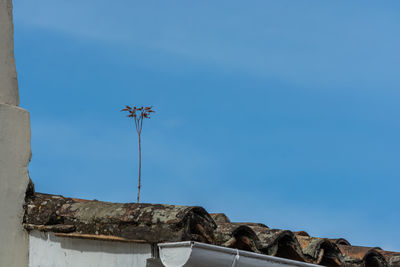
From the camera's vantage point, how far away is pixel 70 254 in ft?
15.6

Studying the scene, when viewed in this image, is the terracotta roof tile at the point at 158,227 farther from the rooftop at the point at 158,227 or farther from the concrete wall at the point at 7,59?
the concrete wall at the point at 7,59

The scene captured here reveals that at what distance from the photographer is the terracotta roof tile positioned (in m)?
4.30

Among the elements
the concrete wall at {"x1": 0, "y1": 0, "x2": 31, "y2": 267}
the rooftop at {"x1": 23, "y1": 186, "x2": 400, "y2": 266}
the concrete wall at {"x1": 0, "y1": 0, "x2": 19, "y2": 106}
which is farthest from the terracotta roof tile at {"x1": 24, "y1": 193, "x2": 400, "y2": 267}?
the concrete wall at {"x1": 0, "y1": 0, "x2": 19, "y2": 106}

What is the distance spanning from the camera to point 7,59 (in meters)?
5.22

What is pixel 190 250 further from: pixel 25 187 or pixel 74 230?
pixel 25 187

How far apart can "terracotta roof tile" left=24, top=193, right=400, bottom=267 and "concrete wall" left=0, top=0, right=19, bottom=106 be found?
0.83 meters

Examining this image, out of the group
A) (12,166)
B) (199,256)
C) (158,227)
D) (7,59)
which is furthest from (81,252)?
(7,59)

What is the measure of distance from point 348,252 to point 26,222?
328 cm

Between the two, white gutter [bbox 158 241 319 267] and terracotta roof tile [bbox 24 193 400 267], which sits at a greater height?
terracotta roof tile [bbox 24 193 400 267]

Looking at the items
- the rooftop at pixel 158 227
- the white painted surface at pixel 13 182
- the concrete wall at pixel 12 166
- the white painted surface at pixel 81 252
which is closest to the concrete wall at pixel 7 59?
the concrete wall at pixel 12 166

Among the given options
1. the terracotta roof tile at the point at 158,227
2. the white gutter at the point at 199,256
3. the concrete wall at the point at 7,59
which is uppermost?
the concrete wall at the point at 7,59

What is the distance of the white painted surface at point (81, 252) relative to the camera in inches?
171

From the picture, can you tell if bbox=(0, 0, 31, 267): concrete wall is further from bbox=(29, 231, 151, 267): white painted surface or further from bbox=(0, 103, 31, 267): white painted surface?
bbox=(29, 231, 151, 267): white painted surface

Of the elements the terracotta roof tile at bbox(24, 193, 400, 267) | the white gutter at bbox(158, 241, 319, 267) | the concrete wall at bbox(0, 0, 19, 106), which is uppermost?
the concrete wall at bbox(0, 0, 19, 106)
